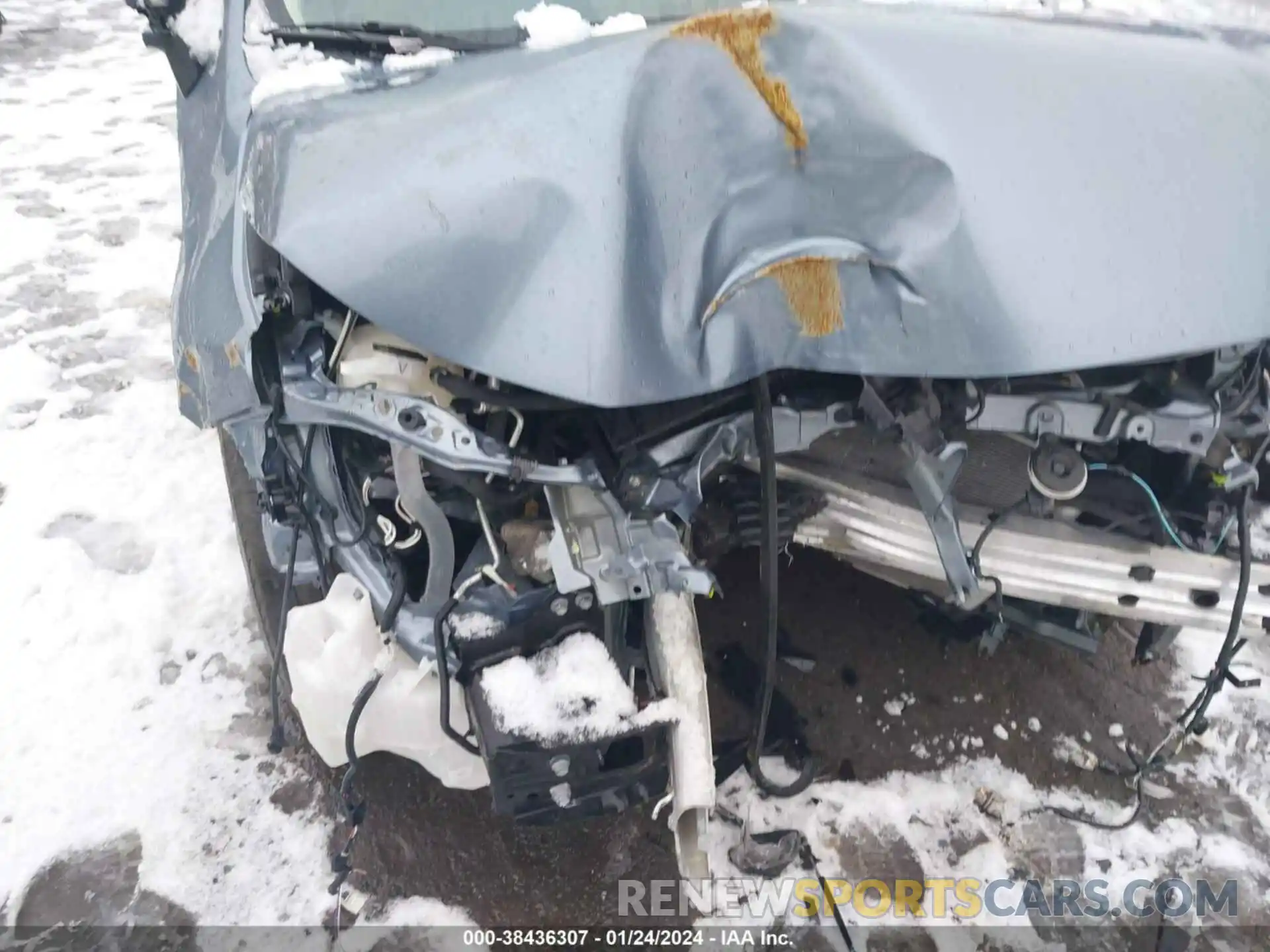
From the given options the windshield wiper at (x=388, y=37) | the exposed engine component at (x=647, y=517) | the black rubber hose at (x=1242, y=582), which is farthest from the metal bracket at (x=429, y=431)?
the black rubber hose at (x=1242, y=582)

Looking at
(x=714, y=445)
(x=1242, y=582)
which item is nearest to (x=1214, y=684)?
(x=1242, y=582)

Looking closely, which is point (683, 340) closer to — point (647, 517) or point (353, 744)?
point (647, 517)

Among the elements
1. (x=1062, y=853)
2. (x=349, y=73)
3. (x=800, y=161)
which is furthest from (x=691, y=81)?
(x=1062, y=853)

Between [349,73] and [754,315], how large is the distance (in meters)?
0.91

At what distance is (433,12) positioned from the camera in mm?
1770

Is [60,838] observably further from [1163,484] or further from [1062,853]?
[1163,484]

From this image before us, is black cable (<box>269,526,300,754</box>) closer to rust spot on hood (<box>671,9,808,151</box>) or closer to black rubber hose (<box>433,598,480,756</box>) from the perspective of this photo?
black rubber hose (<box>433,598,480,756</box>)

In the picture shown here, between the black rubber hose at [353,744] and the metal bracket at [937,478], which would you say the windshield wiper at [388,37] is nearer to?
the metal bracket at [937,478]

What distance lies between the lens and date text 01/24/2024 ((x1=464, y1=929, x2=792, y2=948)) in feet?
5.69

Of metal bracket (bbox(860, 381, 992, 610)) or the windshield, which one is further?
the windshield

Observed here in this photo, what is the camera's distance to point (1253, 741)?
2.12m

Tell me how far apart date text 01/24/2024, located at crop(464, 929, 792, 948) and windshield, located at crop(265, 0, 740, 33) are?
1.74 meters

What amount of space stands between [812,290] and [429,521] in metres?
0.75

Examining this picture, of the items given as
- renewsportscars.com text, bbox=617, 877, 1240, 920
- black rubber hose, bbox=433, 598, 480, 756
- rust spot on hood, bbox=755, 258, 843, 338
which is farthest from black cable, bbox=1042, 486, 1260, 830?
black rubber hose, bbox=433, 598, 480, 756
